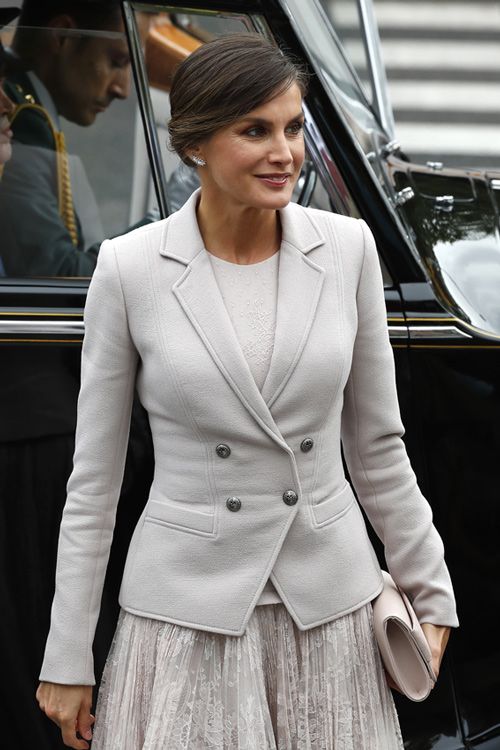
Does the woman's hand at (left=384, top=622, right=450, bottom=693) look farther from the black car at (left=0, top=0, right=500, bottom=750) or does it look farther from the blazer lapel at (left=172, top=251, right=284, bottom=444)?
the black car at (left=0, top=0, right=500, bottom=750)

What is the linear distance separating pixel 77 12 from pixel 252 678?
61.6 inches

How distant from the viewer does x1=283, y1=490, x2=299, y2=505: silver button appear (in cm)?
204

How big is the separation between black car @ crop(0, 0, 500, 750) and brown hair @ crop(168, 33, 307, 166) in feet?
2.48

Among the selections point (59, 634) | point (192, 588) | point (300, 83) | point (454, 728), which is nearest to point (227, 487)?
point (192, 588)

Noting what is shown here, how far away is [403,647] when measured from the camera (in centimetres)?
211

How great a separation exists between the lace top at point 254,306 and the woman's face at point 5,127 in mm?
1051

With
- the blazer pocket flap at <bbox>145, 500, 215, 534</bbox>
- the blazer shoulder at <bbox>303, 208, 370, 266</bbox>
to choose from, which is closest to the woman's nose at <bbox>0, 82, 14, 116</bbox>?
the blazer shoulder at <bbox>303, 208, 370, 266</bbox>

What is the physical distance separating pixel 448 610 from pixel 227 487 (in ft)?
1.42

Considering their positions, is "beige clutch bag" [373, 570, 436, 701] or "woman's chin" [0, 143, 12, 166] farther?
"woman's chin" [0, 143, 12, 166]

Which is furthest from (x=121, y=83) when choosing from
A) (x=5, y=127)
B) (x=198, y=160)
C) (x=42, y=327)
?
(x=198, y=160)

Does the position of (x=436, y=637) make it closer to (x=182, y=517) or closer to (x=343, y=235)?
(x=182, y=517)

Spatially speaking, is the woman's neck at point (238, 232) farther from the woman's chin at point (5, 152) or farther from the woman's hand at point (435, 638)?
the woman's chin at point (5, 152)

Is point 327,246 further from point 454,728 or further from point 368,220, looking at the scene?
point 454,728

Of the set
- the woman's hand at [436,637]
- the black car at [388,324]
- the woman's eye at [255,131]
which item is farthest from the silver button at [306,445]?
the black car at [388,324]
